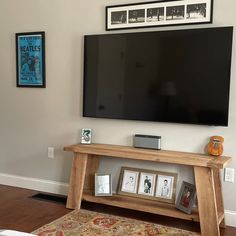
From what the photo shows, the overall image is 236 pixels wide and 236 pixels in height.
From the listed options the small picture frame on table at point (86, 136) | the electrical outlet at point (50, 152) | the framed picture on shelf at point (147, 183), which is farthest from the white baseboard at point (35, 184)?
the framed picture on shelf at point (147, 183)

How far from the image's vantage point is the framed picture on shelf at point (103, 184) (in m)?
3.37

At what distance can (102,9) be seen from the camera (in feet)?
11.4

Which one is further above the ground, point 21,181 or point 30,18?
point 30,18

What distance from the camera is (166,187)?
323 centimetres

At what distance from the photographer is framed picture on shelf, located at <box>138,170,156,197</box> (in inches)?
129

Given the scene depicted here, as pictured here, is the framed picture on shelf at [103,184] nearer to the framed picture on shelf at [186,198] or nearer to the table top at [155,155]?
the table top at [155,155]

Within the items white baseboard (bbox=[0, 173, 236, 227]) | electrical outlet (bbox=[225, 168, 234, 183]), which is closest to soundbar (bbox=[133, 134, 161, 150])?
electrical outlet (bbox=[225, 168, 234, 183])

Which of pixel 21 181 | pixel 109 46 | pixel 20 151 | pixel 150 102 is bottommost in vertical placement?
pixel 21 181

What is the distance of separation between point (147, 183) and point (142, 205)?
282mm

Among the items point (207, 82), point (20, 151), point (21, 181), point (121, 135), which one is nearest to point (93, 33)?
point (121, 135)

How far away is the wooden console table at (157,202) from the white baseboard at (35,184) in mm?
440

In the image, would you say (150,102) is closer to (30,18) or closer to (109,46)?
(109,46)

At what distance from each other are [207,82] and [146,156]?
0.83 metres

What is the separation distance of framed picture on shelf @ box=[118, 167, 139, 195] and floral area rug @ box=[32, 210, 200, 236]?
Result: 327 mm
